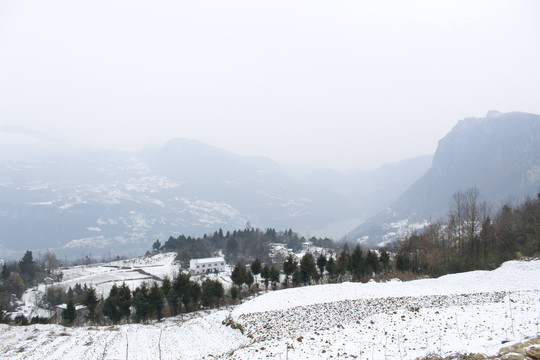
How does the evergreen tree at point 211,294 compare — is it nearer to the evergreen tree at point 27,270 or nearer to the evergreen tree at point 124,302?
the evergreen tree at point 124,302

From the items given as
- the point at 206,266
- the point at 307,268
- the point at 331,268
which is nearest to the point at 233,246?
the point at 206,266

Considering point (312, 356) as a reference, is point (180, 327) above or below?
below

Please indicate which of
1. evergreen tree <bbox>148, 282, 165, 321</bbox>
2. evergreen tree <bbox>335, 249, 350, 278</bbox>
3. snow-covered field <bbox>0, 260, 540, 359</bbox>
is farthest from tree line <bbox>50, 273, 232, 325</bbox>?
evergreen tree <bbox>335, 249, 350, 278</bbox>

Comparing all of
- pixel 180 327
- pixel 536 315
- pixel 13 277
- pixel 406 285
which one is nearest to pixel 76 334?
pixel 180 327

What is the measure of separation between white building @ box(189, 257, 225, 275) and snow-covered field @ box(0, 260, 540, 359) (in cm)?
5436

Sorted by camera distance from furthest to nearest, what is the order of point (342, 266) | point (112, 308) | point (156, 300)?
point (342, 266) → point (112, 308) → point (156, 300)

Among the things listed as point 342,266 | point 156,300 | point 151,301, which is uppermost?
point 342,266

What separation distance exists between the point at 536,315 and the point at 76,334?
95.8 feet

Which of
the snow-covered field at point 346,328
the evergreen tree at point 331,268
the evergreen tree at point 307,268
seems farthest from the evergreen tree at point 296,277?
the snow-covered field at point 346,328

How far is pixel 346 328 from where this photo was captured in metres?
15.3

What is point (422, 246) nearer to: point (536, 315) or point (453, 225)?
point (453, 225)

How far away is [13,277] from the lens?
62.6m

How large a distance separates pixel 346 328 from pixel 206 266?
231ft

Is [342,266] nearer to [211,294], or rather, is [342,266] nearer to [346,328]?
[211,294]
